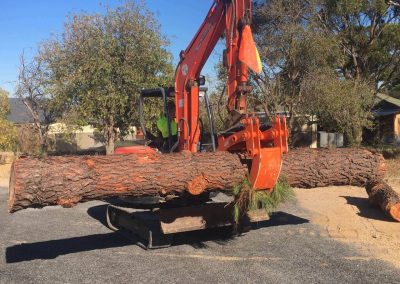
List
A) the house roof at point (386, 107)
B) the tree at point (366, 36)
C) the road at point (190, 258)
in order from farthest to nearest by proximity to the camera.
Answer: the house roof at point (386, 107), the tree at point (366, 36), the road at point (190, 258)

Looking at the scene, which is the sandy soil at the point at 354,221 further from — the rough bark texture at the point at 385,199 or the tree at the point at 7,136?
the tree at the point at 7,136

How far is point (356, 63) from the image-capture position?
25047 mm

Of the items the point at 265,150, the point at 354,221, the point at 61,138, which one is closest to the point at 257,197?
the point at 265,150

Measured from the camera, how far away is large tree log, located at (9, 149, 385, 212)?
5020 mm

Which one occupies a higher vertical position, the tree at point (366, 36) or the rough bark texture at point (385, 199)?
the tree at point (366, 36)

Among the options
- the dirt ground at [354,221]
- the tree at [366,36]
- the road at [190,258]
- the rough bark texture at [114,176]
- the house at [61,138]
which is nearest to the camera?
the rough bark texture at [114,176]

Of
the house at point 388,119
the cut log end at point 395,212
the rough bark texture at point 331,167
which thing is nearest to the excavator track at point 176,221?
the rough bark texture at point 331,167

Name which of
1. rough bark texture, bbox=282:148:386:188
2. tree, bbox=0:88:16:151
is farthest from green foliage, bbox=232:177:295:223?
tree, bbox=0:88:16:151

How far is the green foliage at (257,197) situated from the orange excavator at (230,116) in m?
0.12

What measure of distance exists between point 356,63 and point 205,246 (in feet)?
68.1

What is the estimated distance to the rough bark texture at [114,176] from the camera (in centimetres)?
500

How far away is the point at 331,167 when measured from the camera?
6.51 m

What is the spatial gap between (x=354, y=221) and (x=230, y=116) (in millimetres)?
3232

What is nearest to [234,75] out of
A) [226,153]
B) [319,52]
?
[226,153]
